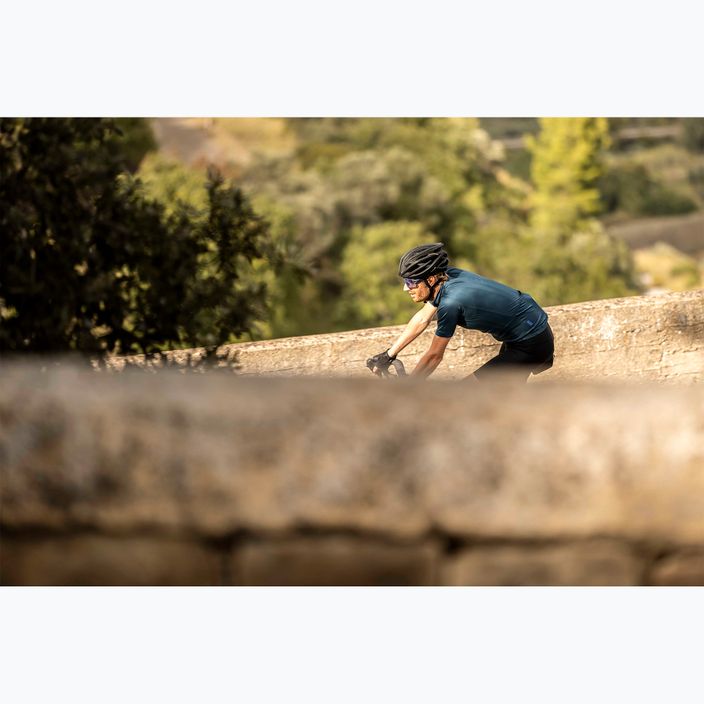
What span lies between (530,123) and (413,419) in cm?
5987

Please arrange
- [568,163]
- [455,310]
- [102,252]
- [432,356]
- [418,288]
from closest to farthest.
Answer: [432,356] → [455,310] → [418,288] → [102,252] → [568,163]

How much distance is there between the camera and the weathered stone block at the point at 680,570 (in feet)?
6.71

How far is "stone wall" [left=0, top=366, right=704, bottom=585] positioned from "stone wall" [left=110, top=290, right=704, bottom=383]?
15.4 ft

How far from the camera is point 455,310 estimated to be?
505 cm

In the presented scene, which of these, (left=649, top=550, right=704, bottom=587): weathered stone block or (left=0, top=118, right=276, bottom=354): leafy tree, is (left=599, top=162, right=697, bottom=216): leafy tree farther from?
(left=649, top=550, right=704, bottom=587): weathered stone block

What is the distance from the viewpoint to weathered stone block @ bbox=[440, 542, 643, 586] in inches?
77.9

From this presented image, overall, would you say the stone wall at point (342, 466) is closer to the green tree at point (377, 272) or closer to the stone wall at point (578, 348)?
the stone wall at point (578, 348)

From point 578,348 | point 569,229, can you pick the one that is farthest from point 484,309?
point 569,229

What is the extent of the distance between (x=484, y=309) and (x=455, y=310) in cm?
28

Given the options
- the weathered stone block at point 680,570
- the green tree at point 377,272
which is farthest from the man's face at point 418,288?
the green tree at point 377,272

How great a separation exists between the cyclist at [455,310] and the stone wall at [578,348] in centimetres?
121

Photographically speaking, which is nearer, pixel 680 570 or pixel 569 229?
pixel 680 570

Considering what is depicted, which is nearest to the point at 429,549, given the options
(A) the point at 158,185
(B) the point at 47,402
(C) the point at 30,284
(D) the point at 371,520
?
(D) the point at 371,520

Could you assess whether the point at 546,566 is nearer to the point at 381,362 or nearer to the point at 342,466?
the point at 342,466
